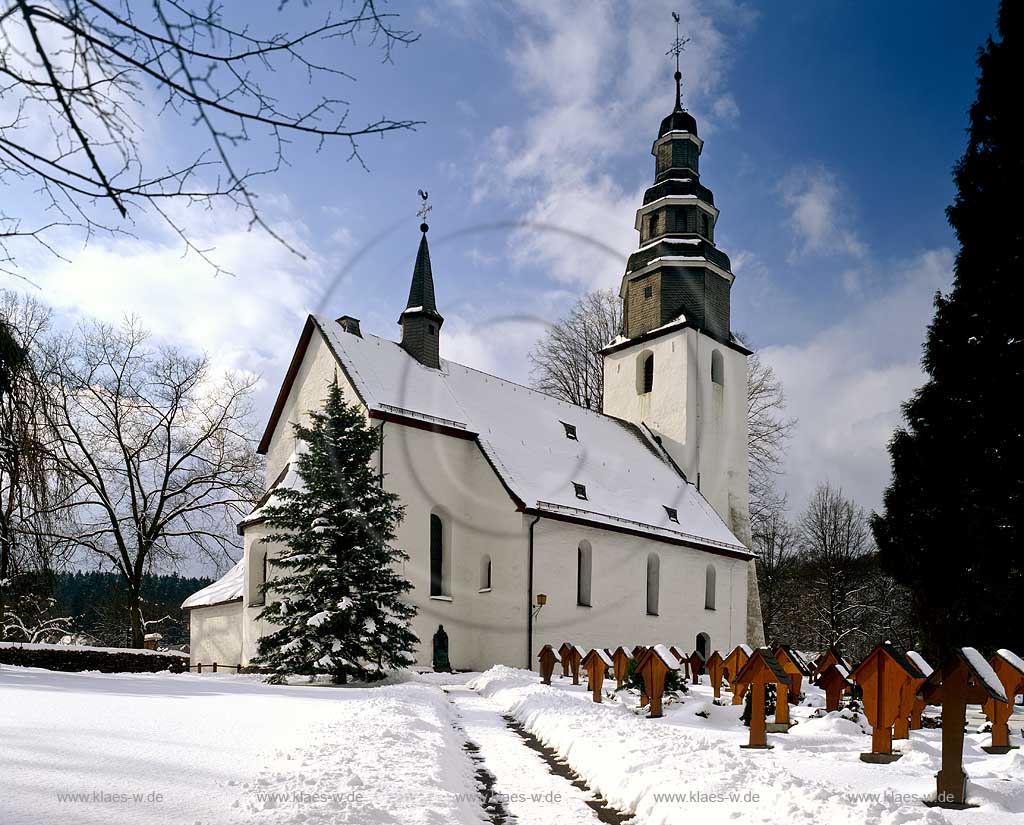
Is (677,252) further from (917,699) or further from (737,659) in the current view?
(917,699)

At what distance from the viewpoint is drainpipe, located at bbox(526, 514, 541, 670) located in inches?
920

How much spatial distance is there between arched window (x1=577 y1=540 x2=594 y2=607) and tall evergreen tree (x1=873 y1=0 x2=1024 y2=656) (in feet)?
32.9

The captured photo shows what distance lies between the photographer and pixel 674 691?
11.2 m

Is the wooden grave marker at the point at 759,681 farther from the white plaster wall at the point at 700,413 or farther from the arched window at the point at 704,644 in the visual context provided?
the white plaster wall at the point at 700,413

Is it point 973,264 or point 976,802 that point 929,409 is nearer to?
point 973,264

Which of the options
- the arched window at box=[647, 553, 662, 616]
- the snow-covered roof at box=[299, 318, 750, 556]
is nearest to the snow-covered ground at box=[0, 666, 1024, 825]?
the snow-covered roof at box=[299, 318, 750, 556]

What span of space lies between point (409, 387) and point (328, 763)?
19.8 m

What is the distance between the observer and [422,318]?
27.1 metres

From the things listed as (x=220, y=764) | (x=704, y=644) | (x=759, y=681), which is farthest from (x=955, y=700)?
(x=704, y=644)

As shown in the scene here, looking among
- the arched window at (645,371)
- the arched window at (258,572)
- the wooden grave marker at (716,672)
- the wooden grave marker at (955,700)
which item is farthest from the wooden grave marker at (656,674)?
the arched window at (645,371)

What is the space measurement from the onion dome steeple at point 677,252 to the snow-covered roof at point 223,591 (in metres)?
17.5

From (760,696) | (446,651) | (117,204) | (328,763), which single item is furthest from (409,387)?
(117,204)

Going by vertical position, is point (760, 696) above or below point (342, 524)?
below

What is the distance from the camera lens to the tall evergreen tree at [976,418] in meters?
15.5
